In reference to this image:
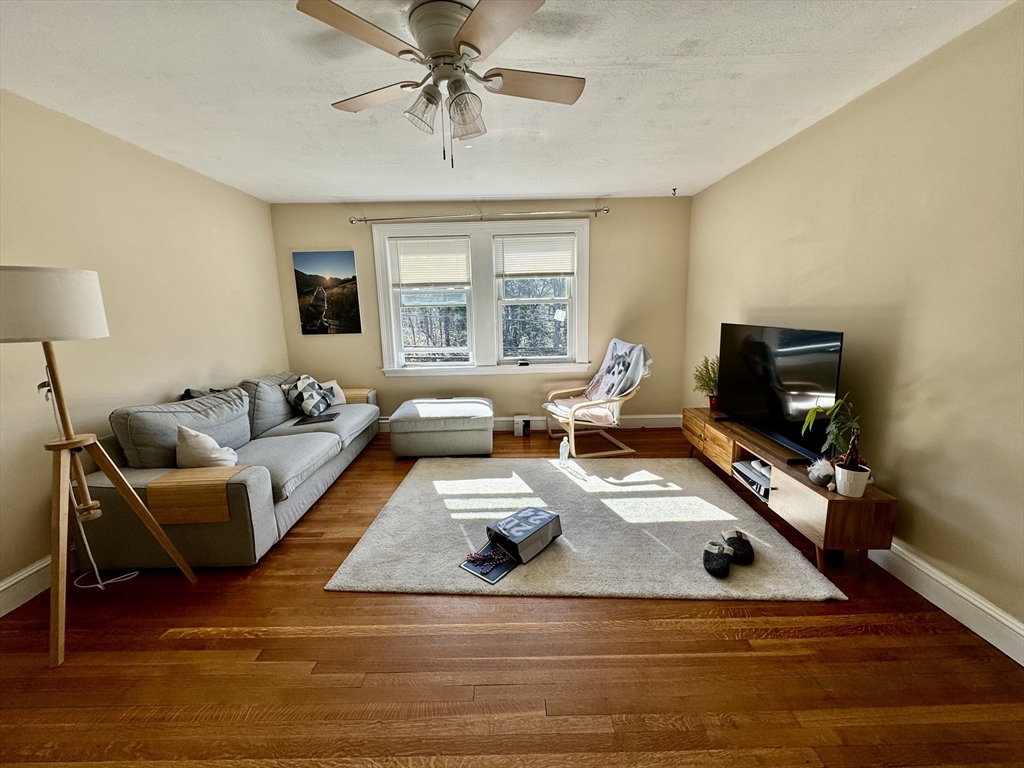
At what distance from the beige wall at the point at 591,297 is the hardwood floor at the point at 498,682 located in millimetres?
2639

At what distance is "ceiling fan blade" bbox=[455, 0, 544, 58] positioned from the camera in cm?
121

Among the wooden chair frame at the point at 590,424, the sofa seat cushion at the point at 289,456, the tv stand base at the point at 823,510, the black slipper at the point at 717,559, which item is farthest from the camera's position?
the wooden chair frame at the point at 590,424


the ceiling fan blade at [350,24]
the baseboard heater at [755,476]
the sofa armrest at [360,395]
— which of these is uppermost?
the ceiling fan blade at [350,24]

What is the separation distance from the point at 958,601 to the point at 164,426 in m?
3.98

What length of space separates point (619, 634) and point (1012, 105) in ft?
8.24

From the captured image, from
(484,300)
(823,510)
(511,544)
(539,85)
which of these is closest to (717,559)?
(823,510)

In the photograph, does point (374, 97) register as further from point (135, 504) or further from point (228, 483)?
point (135, 504)

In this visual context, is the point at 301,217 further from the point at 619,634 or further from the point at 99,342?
the point at 619,634

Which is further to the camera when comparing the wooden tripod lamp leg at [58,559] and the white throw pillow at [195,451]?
the white throw pillow at [195,451]

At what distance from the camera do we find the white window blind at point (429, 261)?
426 centimetres

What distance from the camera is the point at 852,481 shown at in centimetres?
190

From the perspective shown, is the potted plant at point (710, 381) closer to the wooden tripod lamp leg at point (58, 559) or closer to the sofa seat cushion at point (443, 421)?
the sofa seat cushion at point (443, 421)

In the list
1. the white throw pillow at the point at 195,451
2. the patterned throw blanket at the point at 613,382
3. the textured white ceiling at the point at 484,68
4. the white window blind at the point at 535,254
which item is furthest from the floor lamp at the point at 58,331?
the white window blind at the point at 535,254

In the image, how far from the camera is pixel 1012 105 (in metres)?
1.51
